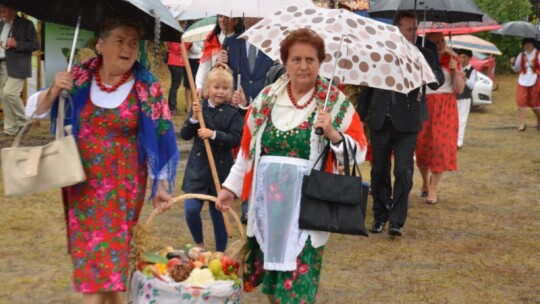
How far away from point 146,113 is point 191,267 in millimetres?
882

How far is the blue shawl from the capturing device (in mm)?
4543

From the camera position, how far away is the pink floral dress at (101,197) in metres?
4.54

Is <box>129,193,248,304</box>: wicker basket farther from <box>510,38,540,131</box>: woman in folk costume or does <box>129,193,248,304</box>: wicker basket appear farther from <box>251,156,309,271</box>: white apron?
<box>510,38,540,131</box>: woman in folk costume

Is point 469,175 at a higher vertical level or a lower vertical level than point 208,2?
lower

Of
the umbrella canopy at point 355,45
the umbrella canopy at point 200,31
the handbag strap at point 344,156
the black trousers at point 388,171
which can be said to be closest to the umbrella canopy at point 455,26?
the black trousers at point 388,171

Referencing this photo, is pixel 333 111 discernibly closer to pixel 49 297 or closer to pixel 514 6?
pixel 49 297

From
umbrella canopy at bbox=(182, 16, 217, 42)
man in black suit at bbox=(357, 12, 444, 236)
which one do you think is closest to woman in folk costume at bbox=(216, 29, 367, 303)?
man in black suit at bbox=(357, 12, 444, 236)

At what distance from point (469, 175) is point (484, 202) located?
1.82 metres

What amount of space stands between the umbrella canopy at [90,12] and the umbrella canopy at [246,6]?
2.33m

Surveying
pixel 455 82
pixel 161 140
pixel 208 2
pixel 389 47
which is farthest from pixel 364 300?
pixel 455 82

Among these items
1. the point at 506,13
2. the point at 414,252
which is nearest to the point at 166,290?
the point at 414,252

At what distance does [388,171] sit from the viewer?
326 inches

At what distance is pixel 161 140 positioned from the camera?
4.73m

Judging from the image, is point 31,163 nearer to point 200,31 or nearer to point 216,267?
point 216,267
